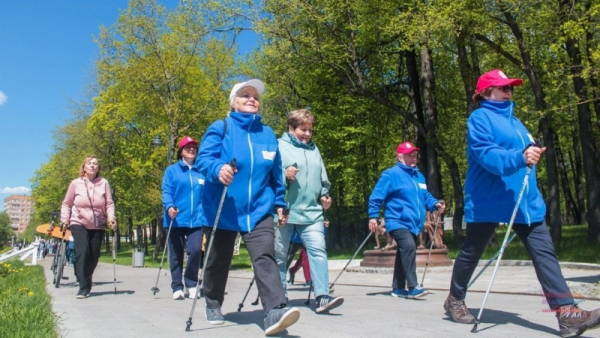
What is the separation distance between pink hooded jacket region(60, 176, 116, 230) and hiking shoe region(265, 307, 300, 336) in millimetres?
4968

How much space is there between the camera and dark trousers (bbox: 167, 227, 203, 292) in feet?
27.2

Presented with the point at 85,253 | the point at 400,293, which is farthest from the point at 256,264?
the point at 85,253

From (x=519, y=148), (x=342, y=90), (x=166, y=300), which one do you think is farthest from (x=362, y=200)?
(x=519, y=148)

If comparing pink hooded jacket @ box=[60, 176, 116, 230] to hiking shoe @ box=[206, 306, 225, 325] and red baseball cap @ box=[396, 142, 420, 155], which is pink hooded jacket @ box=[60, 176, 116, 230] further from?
red baseball cap @ box=[396, 142, 420, 155]

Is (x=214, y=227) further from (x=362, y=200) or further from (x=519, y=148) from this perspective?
(x=362, y=200)

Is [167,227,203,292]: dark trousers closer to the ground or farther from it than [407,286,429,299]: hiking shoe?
farther from it

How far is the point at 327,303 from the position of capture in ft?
19.7

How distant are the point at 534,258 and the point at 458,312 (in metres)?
0.83

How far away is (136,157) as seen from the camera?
39.0 metres

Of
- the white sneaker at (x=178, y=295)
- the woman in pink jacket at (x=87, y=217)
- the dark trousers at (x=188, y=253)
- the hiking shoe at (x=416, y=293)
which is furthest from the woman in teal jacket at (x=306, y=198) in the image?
the woman in pink jacket at (x=87, y=217)

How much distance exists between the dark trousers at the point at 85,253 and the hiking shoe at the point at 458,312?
17.1 ft

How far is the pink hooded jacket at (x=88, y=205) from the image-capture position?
9.05 meters

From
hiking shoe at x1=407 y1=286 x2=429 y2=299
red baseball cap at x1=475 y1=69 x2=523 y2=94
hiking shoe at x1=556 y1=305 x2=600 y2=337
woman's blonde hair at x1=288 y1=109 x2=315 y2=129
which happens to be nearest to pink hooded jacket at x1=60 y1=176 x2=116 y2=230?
woman's blonde hair at x1=288 y1=109 x2=315 y2=129

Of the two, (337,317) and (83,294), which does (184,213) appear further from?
(337,317)
